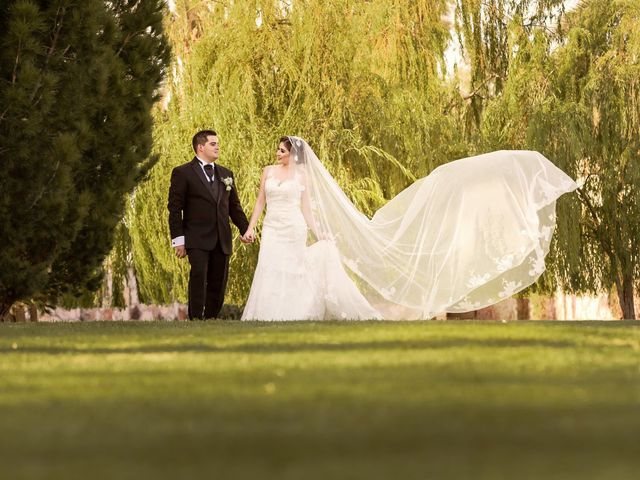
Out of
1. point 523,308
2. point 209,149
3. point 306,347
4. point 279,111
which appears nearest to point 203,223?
point 209,149

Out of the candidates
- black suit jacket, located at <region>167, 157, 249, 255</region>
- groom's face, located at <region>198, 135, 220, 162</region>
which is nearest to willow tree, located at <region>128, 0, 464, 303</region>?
groom's face, located at <region>198, 135, 220, 162</region>

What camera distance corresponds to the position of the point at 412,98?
21234 millimetres

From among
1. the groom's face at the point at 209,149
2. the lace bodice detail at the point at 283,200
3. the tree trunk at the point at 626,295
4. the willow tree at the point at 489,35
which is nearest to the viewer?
the groom's face at the point at 209,149

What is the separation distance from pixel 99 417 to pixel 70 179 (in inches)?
349

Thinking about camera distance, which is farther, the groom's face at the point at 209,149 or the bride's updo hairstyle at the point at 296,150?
the bride's updo hairstyle at the point at 296,150

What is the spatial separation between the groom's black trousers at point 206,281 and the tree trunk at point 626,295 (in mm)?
9931

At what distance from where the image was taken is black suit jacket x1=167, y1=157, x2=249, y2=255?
12828 millimetres

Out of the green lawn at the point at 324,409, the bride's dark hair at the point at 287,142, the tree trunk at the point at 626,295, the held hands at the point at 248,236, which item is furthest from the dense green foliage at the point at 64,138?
the tree trunk at the point at 626,295

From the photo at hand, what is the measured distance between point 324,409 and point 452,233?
1000 centimetres

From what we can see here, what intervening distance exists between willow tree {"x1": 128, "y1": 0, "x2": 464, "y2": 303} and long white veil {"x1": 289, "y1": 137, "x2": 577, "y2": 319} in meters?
5.34

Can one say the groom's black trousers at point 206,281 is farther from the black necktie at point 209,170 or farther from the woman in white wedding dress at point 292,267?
the black necktie at point 209,170

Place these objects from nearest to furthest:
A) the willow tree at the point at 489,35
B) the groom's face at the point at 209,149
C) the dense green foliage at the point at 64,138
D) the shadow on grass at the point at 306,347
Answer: the shadow on grass at the point at 306,347
the dense green foliage at the point at 64,138
the groom's face at the point at 209,149
the willow tree at the point at 489,35

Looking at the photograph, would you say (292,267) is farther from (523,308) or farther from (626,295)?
(523,308)

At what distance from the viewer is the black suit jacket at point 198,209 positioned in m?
12.8
